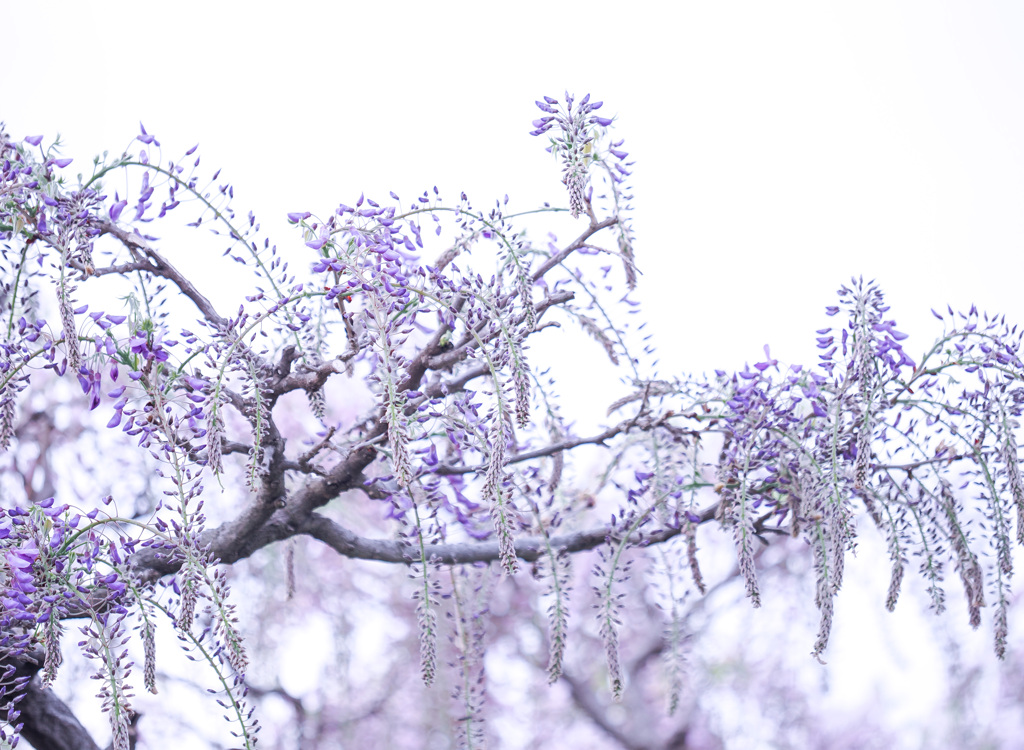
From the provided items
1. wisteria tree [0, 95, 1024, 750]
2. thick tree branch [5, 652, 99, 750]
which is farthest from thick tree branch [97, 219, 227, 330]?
thick tree branch [5, 652, 99, 750]

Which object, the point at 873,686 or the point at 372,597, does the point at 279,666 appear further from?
the point at 873,686

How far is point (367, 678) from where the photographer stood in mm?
4543

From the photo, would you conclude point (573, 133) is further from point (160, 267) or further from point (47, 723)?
point (47, 723)

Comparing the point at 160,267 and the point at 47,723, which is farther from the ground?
the point at 160,267

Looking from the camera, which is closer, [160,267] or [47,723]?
[160,267]

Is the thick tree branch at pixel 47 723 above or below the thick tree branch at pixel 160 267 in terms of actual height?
below

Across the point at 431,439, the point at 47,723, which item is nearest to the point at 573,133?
the point at 431,439

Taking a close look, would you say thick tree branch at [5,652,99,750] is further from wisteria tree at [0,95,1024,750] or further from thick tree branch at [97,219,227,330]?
thick tree branch at [97,219,227,330]

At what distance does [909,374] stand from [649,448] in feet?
1.43

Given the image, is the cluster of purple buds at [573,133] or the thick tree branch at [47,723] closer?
the cluster of purple buds at [573,133]

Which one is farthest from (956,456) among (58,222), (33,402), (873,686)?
(873,686)

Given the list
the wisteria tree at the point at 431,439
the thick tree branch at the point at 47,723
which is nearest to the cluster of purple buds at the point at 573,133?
the wisteria tree at the point at 431,439

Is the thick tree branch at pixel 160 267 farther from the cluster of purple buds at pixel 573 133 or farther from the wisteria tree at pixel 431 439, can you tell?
the cluster of purple buds at pixel 573 133

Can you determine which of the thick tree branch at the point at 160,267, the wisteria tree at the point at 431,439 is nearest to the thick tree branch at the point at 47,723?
the wisteria tree at the point at 431,439
